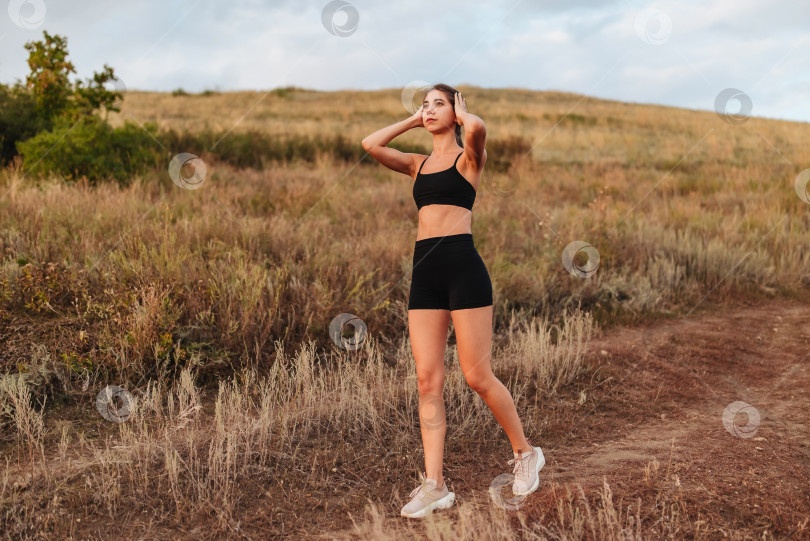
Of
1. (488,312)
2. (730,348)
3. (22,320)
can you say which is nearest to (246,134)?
(22,320)

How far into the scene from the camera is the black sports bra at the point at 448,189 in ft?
11.4

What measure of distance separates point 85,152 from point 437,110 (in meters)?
8.49

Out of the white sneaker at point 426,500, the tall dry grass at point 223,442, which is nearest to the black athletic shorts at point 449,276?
the white sneaker at point 426,500

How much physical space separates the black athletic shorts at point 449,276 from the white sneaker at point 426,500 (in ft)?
3.11

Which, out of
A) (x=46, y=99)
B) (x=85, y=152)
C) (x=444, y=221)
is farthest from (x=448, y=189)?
(x=46, y=99)

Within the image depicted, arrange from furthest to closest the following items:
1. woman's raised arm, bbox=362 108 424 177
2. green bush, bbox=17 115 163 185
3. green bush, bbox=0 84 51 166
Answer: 1. green bush, bbox=0 84 51 166
2. green bush, bbox=17 115 163 185
3. woman's raised arm, bbox=362 108 424 177

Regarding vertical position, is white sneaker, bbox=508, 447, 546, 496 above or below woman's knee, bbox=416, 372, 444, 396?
below

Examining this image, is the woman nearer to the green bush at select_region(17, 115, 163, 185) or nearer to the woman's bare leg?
the woman's bare leg

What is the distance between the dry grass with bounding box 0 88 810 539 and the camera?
3570 mm

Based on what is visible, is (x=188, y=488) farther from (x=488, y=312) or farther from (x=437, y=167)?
(x=437, y=167)

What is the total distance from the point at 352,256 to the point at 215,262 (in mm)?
1561

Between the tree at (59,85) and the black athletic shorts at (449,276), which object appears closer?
the black athletic shorts at (449,276)

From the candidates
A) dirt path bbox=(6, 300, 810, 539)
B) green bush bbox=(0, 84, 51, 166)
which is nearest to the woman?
dirt path bbox=(6, 300, 810, 539)

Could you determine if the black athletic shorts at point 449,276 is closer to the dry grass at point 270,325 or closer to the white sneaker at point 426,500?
the white sneaker at point 426,500
